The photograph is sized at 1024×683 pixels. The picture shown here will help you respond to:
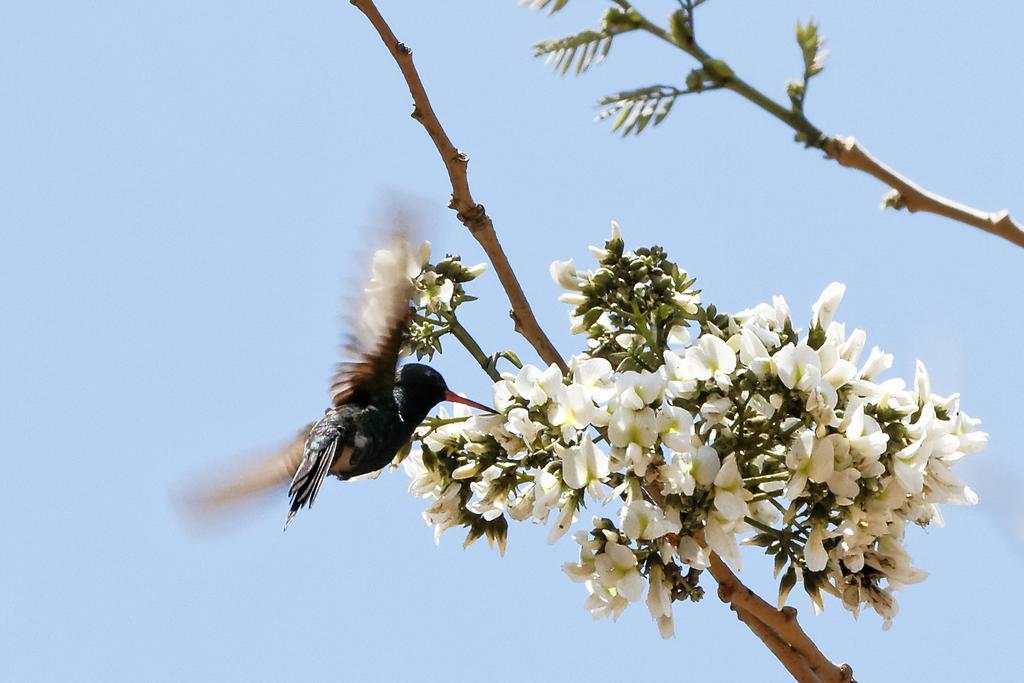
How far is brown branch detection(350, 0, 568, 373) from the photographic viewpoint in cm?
255

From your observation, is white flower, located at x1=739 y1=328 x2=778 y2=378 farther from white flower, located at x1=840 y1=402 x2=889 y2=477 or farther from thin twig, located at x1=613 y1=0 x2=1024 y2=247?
thin twig, located at x1=613 y1=0 x2=1024 y2=247

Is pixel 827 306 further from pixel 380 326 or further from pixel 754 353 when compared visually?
pixel 380 326

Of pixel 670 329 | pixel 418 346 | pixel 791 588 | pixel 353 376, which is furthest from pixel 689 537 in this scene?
pixel 353 376

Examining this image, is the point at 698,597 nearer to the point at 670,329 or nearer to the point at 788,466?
the point at 788,466

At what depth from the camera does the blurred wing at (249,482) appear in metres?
3.57

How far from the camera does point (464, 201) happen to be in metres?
2.85

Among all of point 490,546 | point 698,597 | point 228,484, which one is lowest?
point 698,597

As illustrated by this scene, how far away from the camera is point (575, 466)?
261cm

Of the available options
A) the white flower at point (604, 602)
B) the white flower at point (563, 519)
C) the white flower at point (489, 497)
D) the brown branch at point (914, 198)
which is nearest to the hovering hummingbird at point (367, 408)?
the white flower at point (489, 497)

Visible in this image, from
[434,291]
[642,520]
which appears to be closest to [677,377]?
[642,520]

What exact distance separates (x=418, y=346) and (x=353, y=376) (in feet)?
1.89

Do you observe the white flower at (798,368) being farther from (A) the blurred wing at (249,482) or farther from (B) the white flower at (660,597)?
(A) the blurred wing at (249,482)

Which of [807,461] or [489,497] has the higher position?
[489,497]

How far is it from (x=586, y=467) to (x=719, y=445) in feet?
0.95
